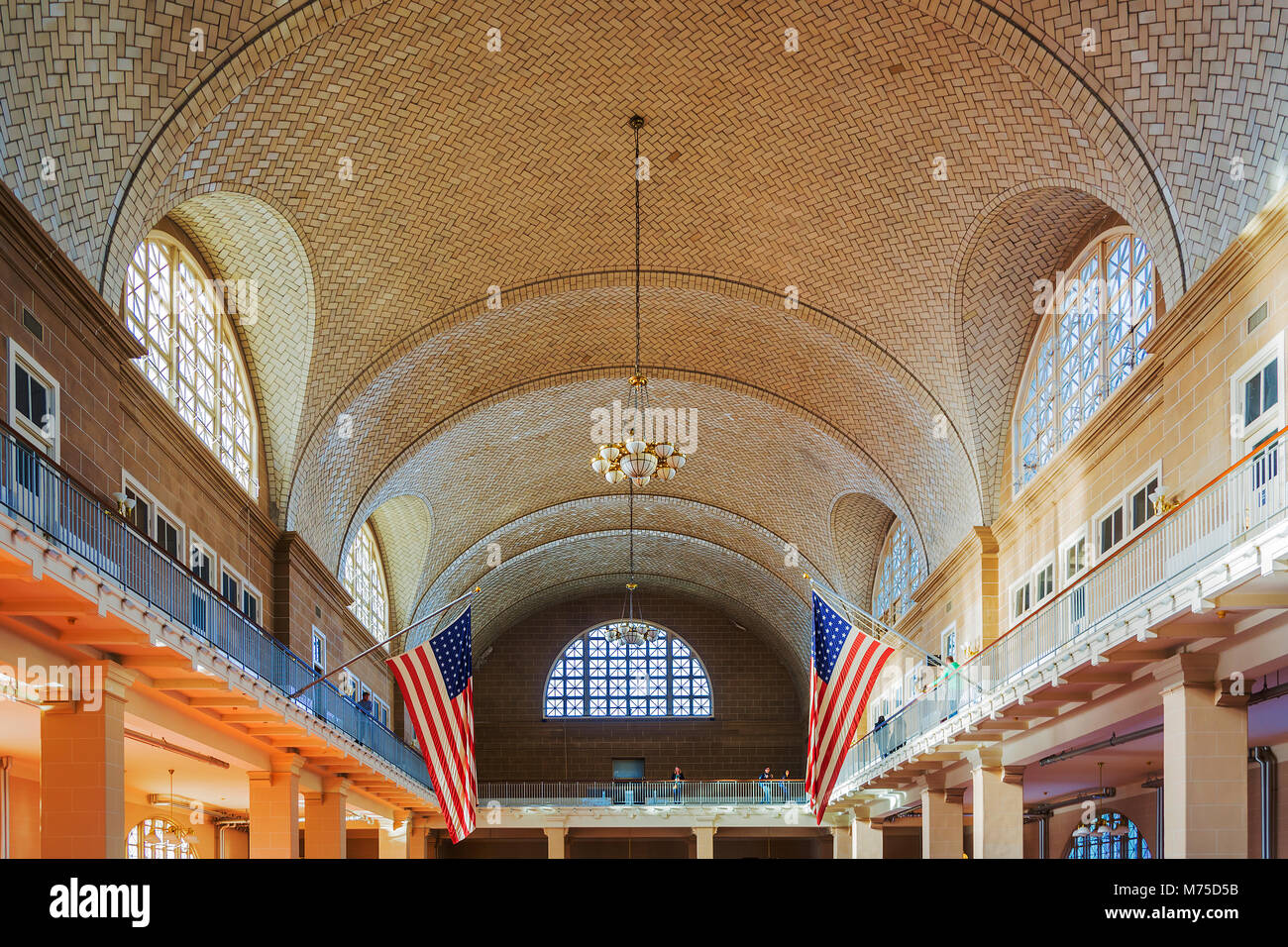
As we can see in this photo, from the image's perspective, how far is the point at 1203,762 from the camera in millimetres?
14617

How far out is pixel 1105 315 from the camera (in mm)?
21266

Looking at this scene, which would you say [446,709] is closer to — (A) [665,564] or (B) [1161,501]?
(B) [1161,501]

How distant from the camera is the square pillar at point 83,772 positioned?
14789 mm

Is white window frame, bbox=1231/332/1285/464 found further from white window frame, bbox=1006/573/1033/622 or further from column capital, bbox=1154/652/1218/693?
white window frame, bbox=1006/573/1033/622

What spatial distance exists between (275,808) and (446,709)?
636 centimetres

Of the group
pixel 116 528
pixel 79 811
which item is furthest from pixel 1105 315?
pixel 79 811

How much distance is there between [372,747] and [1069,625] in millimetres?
17290

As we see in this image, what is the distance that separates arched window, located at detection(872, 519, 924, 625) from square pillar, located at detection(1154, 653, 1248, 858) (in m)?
17.0

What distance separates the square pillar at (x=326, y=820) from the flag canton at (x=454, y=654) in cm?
919

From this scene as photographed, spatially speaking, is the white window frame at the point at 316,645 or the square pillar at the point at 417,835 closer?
the white window frame at the point at 316,645

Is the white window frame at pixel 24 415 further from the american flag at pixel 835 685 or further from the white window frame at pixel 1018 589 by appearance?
the white window frame at pixel 1018 589

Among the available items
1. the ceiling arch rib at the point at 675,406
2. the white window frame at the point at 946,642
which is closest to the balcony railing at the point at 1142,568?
the white window frame at the point at 946,642

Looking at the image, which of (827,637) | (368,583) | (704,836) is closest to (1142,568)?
(827,637)
